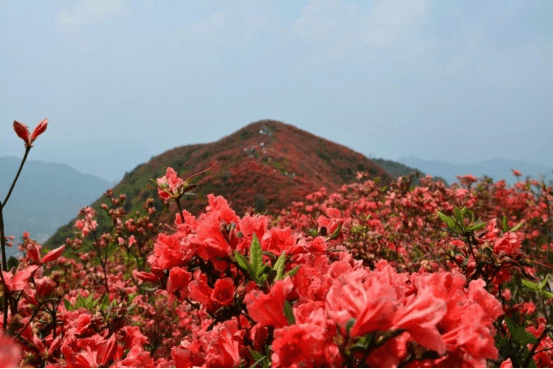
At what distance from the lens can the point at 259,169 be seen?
1919 centimetres

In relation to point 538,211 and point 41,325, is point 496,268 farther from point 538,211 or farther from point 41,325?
point 538,211

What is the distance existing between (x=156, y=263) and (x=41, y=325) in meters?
0.84

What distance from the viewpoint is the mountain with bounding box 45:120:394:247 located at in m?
17.0

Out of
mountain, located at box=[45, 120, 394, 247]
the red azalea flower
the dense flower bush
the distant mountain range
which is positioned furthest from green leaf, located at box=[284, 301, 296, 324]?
the distant mountain range

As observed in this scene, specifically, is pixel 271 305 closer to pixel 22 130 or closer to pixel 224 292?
pixel 224 292

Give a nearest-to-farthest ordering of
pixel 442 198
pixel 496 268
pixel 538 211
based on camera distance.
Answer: pixel 496 268 → pixel 442 198 → pixel 538 211

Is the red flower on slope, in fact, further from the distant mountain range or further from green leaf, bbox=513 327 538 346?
the distant mountain range

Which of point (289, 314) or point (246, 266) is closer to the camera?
point (289, 314)

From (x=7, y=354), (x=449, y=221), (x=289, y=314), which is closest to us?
(x=7, y=354)

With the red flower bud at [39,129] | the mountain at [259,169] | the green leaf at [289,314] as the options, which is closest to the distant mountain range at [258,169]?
the mountain at [259,169]

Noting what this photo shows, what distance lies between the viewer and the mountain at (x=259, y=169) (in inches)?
667

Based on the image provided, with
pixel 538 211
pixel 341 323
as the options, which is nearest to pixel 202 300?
pixel 341 323

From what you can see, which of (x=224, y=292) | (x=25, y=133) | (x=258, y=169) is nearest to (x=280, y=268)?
(x=224, y=292)

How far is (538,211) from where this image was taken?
8.12 meters
